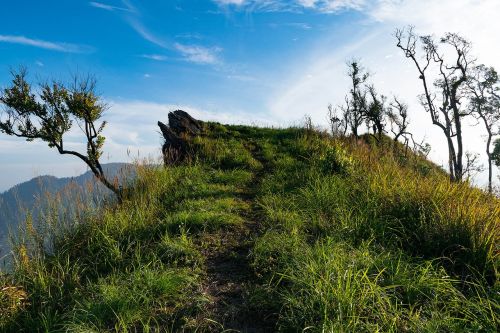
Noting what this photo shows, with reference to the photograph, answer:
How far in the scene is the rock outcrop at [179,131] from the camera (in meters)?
15.0

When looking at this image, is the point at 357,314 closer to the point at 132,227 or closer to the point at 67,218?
the point at 132,227

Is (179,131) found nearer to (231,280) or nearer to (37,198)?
(37,198)

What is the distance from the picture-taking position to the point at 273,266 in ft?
15.9

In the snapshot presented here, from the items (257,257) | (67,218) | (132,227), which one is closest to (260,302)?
(257,257)

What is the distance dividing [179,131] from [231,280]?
13228mm

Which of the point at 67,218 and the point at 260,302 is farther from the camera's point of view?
the point at 67,218

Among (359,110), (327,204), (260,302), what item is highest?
(359,110)

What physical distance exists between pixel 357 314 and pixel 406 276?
1087 mm

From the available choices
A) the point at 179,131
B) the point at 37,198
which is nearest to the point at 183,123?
the point at 179,131

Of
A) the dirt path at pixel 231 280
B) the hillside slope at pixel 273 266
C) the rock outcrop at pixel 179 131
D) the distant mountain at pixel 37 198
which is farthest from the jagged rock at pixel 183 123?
the dirt path at pixel 231 280

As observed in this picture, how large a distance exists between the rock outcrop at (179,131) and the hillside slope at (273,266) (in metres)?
6.48

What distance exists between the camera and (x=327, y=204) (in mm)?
7328

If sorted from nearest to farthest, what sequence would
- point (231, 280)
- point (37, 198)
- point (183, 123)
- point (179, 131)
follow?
1. point (231, 280)
2. point (37, 198)
3. point (179, 131)
4. point (183, 123)

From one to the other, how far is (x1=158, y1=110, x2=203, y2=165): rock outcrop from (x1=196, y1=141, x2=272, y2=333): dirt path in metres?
7.46
